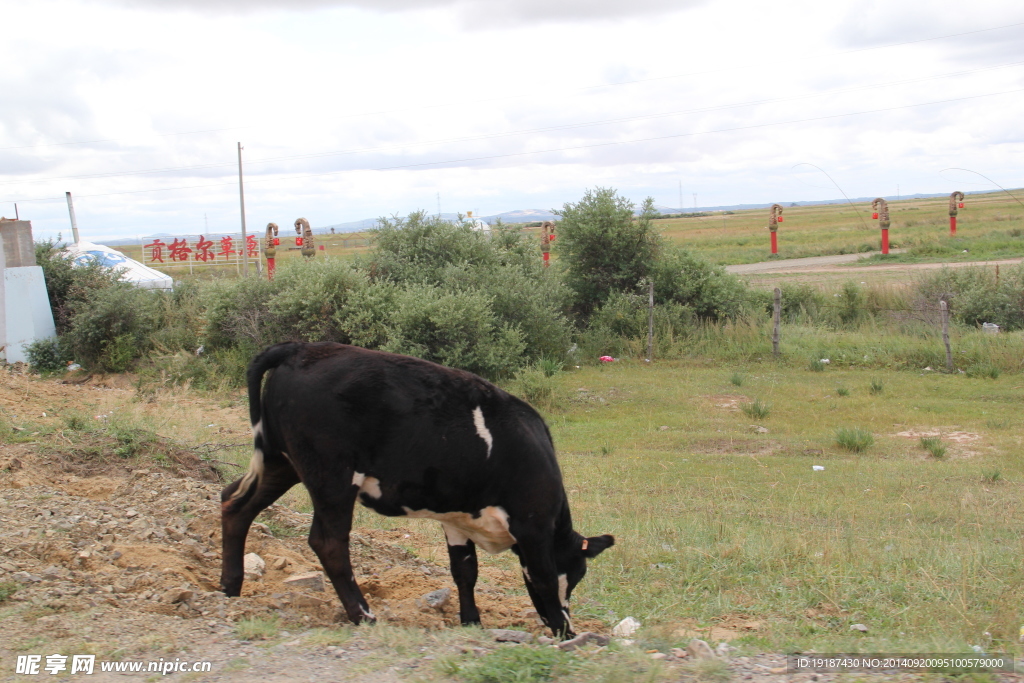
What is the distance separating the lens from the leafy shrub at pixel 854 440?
11398 millimetres

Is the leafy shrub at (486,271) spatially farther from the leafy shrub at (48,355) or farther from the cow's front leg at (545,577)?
the cow's front leg at (545,577)

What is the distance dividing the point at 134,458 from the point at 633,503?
4931 mm

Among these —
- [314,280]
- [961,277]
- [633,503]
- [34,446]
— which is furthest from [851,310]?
[34,446]

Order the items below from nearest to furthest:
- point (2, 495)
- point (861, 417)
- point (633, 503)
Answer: point (2, 495) → point (633, 503) → point (861, 417)

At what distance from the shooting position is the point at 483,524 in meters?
5.18

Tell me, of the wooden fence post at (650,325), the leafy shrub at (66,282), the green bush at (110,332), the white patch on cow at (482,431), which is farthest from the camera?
the leafy shrub at (66,282)

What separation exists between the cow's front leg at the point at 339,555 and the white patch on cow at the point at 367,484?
86mm

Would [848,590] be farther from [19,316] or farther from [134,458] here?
[19,316]

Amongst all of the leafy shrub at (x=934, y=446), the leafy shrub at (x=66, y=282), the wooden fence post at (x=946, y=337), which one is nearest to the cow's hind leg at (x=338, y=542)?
the leafy shrub at (x=934, y=446)

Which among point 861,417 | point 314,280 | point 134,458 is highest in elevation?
point 314,280

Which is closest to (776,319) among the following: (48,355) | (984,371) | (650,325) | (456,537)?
(650,325)

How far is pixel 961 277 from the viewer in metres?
20.2

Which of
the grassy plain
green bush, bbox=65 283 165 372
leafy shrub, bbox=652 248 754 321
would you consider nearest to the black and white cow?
green bush, bbox=65 283 165 372

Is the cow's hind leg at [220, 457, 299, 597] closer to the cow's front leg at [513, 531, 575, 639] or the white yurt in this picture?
the cow's front leg at [513, 531, 575, 639]
